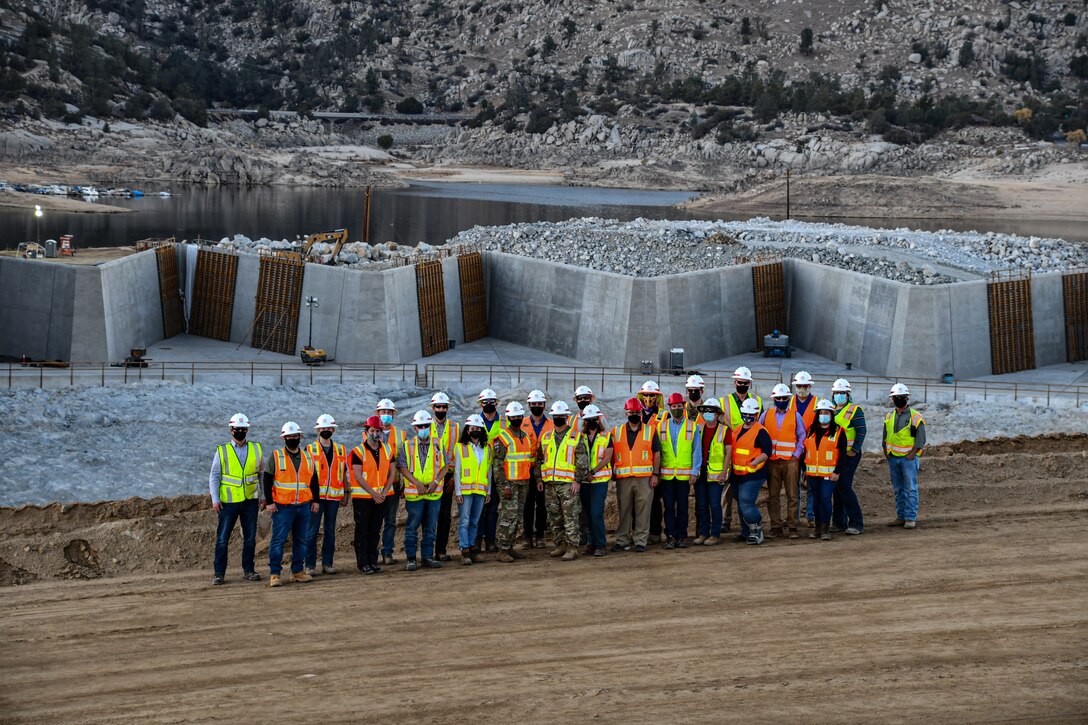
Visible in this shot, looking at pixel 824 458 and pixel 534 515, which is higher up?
pixel 824 458

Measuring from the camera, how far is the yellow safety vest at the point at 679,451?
54.8 feet

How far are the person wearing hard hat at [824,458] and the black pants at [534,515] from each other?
10.1ft

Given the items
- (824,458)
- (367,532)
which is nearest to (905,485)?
(824,458)

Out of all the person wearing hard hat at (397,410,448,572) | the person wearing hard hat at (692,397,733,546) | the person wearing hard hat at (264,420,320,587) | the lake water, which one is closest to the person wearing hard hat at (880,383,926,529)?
the person wearing hard hat at (692,397,733,546)

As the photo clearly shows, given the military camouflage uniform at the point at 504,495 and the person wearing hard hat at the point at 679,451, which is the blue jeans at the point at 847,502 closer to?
the person wearing hard hat at the point at 679,451

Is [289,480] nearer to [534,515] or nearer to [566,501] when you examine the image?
[566,501]

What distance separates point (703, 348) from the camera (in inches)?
1598

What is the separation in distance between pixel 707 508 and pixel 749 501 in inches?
19.4

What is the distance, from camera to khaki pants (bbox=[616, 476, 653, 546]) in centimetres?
1683

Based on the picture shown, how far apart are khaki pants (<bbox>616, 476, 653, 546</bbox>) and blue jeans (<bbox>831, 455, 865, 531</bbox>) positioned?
7.92 ft

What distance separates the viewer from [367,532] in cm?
1639

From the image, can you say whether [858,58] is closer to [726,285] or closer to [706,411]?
[726,285]

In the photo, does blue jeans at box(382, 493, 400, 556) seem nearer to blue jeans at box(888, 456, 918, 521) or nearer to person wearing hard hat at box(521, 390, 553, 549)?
person wearing hard hat at box(521, 390, 553, 549)

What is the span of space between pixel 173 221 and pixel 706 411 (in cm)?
6636
